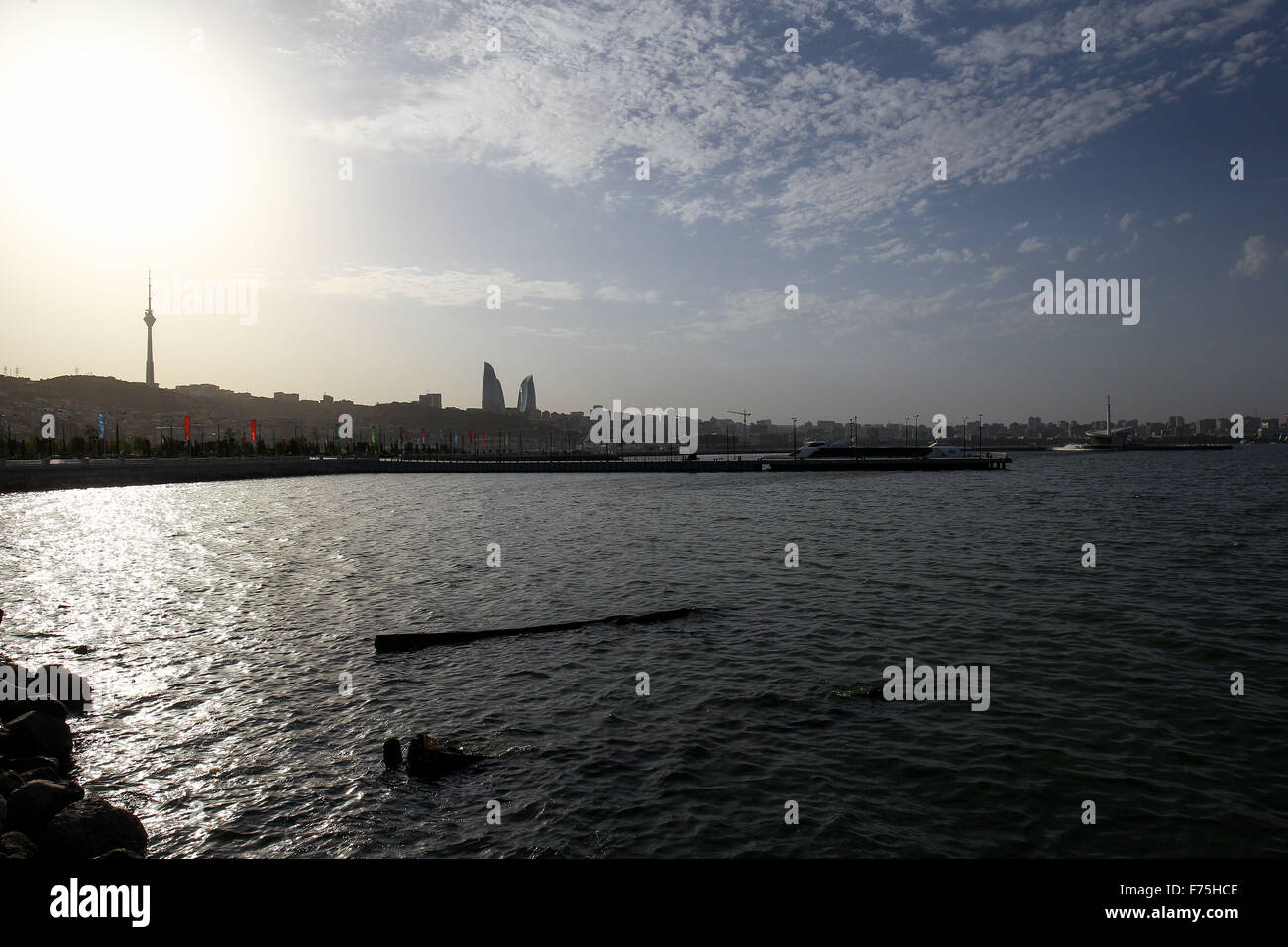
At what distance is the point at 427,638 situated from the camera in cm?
1933

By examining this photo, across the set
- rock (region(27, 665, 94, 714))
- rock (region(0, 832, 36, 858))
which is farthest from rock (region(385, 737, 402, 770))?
rock (region(27, 665, 94, 714))

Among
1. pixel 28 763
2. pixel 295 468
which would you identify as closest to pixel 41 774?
pixel 28 763

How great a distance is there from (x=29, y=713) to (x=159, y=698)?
3243 millimetres

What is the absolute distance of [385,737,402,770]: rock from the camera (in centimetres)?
1195

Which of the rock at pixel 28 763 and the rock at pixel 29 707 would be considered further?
the rock at pixel 29 707

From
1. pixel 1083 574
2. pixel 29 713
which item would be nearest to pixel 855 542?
pixel 1083 574

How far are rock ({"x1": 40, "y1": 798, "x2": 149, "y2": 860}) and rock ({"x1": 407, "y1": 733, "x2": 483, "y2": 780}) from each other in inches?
145

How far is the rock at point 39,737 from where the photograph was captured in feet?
39.1

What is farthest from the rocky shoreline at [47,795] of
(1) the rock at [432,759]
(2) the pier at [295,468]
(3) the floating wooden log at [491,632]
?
(2) the pier at [295,468]

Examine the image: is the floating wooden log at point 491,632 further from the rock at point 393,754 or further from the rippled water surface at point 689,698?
the rock at point 393,754

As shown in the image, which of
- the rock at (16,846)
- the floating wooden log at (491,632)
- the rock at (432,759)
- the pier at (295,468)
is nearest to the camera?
the rock at (16,846)

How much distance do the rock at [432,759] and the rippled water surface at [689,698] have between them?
0.32 m
